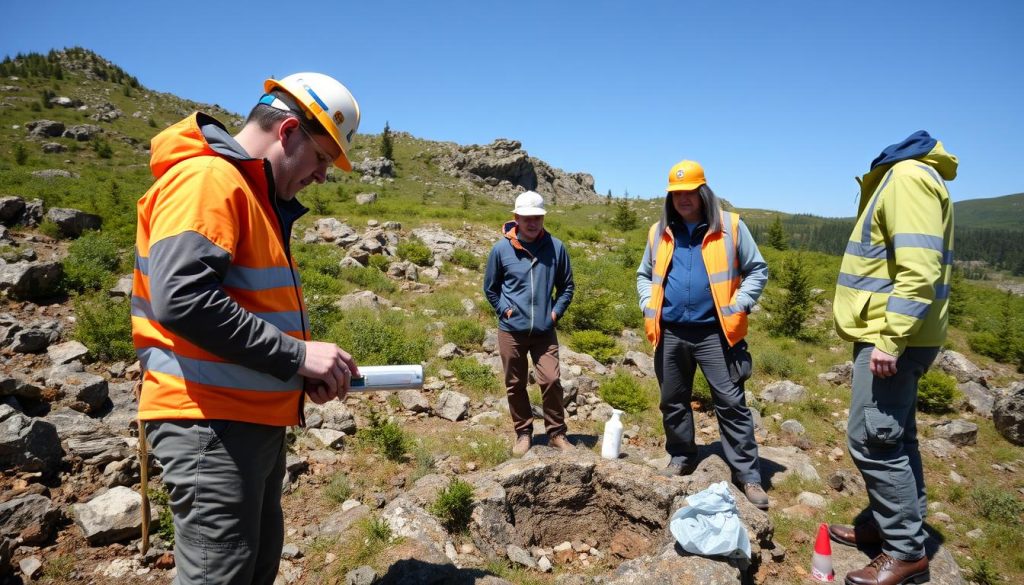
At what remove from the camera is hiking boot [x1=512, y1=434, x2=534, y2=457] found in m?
5.01

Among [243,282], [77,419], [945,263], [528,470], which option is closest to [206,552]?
[243,282]

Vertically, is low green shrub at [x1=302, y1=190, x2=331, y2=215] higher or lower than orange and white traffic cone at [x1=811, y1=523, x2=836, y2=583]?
higher

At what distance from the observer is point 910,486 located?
10.2ft

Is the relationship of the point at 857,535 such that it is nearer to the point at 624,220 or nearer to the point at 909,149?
the point at 909,149

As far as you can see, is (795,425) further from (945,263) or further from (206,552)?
(206,552)

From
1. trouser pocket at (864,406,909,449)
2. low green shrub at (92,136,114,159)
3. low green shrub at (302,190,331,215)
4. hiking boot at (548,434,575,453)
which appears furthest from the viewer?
low green shrub at (92,136,114,159)

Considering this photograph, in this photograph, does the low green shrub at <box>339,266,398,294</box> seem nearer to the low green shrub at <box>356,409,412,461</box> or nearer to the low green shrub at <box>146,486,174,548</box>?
the low green shrub at <box>356,409,412,461</box>

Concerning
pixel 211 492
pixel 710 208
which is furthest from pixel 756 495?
pixel 211 492

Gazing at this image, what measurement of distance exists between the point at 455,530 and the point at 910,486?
2.93 metres

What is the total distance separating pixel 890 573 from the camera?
3123 millimetres

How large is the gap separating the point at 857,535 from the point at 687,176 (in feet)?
9.80

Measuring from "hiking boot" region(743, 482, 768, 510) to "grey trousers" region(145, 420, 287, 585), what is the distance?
12.3 ft

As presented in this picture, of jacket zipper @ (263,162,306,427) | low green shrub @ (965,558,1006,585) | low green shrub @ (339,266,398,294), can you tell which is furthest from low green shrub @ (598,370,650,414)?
low green shrub @ (339,266,398,294)

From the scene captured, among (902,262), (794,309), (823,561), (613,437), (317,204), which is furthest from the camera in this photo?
(317,204)
